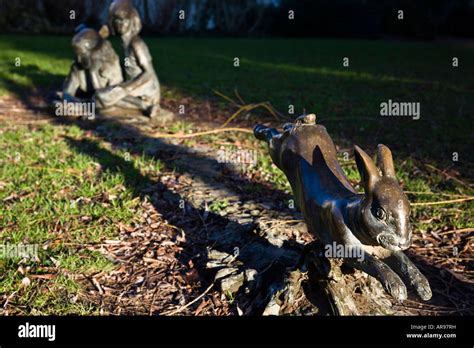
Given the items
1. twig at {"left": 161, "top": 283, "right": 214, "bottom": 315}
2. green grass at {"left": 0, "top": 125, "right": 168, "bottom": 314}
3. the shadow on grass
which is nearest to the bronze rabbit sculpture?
the shadow on grass

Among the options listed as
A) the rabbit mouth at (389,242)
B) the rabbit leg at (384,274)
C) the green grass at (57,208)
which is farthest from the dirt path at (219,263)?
the rabbit mouth at (389,242)

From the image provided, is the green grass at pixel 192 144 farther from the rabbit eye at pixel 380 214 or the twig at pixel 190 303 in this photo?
the rabbit eye at pixel 380 214

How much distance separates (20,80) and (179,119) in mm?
3877

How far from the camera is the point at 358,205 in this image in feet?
8.30

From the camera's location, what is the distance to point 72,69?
7.97 metres

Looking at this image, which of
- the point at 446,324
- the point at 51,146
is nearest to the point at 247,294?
the point at 446,324

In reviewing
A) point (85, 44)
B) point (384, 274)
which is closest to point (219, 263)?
point (384, 274)

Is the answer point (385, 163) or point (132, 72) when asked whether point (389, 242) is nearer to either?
point (385, 163)

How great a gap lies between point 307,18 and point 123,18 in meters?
16.8

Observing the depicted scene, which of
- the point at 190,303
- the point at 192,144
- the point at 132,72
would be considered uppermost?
the point at 132,72

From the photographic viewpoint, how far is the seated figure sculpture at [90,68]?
7.67 m

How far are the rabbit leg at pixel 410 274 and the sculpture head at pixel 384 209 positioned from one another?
0.19m

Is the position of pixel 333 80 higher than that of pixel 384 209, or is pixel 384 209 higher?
pixel 333 80

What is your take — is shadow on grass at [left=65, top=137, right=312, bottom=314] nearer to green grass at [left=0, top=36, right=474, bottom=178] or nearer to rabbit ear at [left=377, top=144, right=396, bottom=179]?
rabbit ear at [left=377, top=144, right=396, bottom=179]
